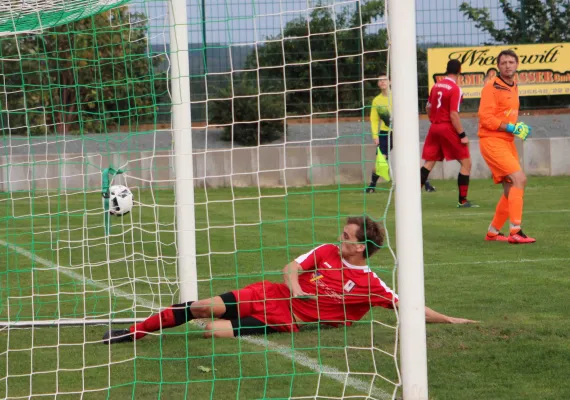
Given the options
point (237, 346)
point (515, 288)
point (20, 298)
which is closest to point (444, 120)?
point (515, 288)

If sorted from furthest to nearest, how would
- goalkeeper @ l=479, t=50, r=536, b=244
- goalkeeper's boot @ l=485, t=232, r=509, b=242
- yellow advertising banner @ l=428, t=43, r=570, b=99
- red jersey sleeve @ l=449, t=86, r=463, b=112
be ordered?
yellow advertising banner @ l=428, t=43, r=570, b=99, red jersey sleeve @ l=449, t=86, r=463, b=112, goalkeeper's boot @ l=485, t=232, r=509, b=242, goalkeeper @ l=479, t=50, r=536, b=244

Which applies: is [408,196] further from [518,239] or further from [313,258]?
[518,239]

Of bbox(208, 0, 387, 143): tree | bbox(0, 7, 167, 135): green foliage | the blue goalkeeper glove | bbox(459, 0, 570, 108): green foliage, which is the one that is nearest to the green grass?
the blue goalkeeper glove

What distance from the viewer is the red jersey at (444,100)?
12.8 metres

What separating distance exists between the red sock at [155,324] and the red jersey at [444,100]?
25.3 feet

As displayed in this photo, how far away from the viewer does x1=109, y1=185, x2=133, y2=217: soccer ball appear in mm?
8305

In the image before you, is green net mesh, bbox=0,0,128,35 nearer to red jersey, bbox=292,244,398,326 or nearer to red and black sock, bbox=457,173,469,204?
red jersey, bbox=292,244,398,326

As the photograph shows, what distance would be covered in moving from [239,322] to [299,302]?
0.39m

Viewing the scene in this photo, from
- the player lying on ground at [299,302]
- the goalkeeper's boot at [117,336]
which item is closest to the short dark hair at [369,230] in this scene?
the player lying on ground at [299,302]

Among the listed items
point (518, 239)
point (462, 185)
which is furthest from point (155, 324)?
point (462, 185)

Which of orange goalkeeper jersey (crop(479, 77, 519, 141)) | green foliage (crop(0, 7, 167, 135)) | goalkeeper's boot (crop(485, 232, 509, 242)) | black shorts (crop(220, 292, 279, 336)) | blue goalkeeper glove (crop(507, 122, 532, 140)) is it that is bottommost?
goalkeeper's boot (crop(485, 232, 509, 242))

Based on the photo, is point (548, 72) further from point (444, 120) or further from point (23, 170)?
point (23, 170)

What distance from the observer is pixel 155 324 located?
5875mm

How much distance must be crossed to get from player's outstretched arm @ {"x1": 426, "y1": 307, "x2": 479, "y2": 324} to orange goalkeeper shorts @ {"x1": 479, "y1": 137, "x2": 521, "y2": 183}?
3.95 m
